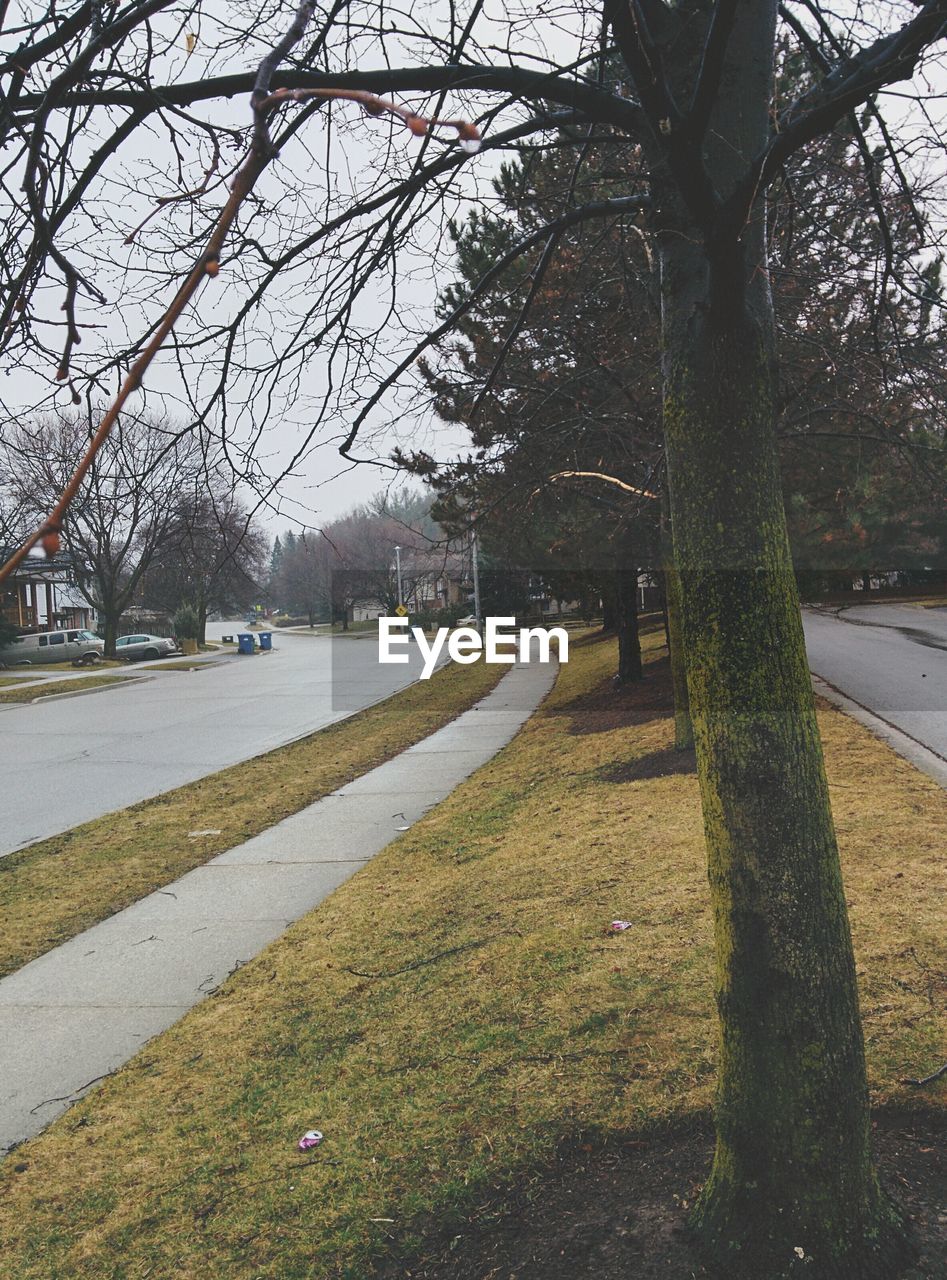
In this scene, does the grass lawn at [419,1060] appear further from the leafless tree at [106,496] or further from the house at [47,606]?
the house at [47,606]

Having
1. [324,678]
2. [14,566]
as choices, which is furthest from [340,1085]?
[324,678]

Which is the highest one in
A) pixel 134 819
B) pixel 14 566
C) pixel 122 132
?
pixel 122 132

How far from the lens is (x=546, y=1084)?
4.01m

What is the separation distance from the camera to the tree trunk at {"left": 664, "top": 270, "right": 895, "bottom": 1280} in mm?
2693

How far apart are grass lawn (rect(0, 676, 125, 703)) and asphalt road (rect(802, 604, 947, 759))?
1898cm

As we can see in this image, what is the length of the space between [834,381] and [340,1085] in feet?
20.8

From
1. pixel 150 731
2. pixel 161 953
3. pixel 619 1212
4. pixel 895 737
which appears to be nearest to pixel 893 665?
pixel 895 737

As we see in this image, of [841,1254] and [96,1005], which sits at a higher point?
[841,1254]

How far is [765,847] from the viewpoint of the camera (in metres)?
2.69

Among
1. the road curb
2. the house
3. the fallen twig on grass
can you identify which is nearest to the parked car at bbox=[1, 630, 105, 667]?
the house

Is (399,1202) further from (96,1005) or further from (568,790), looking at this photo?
(568,790)

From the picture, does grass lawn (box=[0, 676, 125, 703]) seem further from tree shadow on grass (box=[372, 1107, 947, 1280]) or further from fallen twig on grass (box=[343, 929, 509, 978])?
tree shadow on grass (box=[372, 1107, 947, 1280])

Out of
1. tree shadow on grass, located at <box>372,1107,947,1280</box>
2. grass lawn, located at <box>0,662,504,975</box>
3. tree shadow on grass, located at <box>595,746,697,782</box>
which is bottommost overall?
grass lawn, located at <box>0,662,504,975</box>

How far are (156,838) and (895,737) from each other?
723 cm
